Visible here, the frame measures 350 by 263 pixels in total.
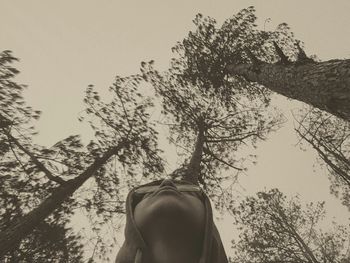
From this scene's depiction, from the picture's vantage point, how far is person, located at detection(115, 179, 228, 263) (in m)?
1.96

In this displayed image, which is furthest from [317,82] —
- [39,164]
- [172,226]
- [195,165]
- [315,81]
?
[39,164]

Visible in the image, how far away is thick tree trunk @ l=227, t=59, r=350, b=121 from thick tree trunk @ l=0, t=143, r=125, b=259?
188 inches

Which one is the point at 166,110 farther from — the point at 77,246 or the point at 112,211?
the point at 77,246

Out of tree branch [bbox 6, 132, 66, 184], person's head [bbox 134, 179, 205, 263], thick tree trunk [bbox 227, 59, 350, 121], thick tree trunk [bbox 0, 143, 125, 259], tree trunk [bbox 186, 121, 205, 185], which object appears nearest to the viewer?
person's head [bbox 134, 179, 205, 263]

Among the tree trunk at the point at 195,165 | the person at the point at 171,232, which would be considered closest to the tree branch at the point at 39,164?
the tree trunk at the point at 195,165

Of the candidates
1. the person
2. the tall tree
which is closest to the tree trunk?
the tall tree

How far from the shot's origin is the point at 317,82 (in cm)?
483

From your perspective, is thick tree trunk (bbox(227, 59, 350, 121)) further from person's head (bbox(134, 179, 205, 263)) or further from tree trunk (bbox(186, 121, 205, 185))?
person's head (bbox(134, 179, 205, 263))

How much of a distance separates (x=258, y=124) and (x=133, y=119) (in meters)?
4.57

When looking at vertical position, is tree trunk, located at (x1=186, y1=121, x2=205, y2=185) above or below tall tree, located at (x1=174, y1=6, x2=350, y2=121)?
below

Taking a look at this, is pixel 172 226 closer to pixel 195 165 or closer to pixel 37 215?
pixel 37 215

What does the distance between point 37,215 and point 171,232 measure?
598 cm

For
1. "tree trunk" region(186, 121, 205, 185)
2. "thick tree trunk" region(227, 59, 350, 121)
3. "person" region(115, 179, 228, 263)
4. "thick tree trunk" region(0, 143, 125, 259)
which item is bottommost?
"thick tree trunk" region(0, 143, 125, 259)

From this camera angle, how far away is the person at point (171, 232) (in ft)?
6.44
